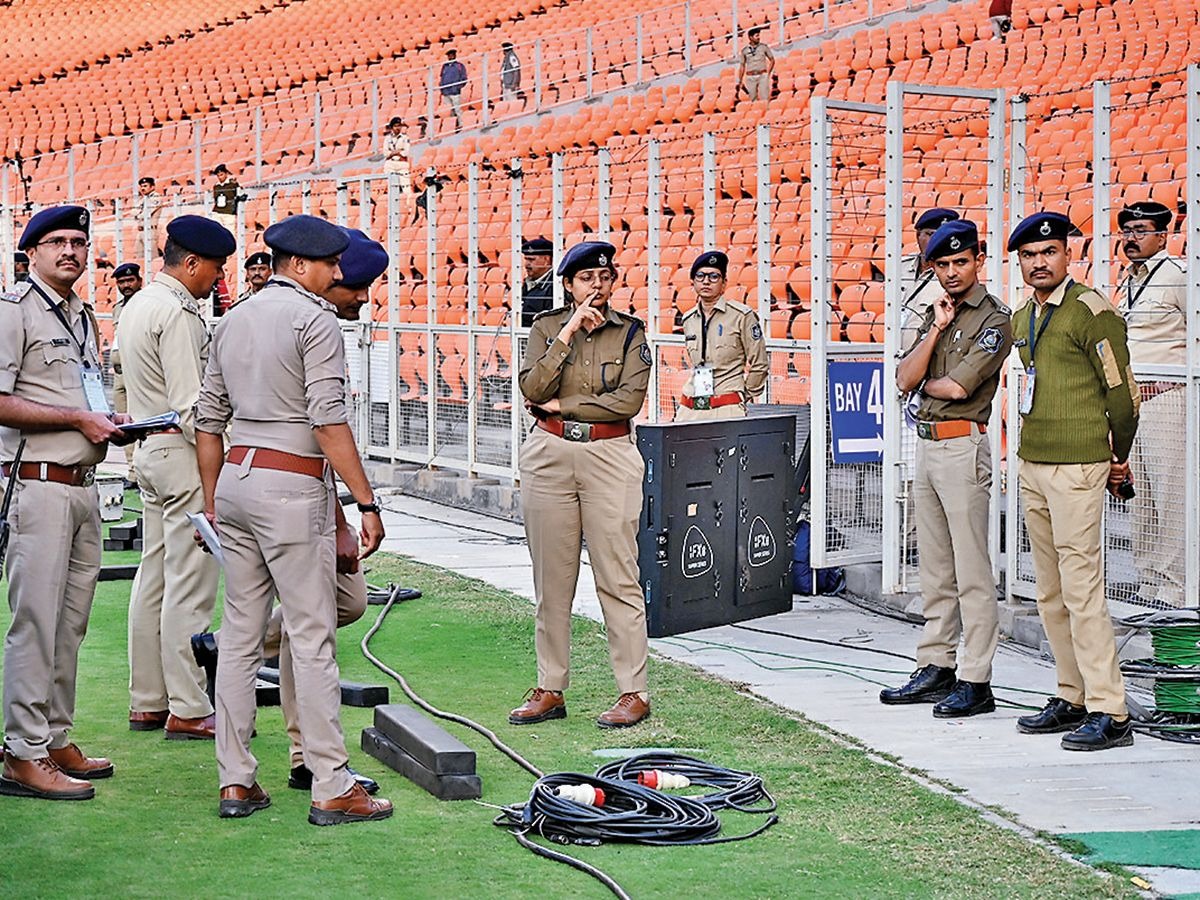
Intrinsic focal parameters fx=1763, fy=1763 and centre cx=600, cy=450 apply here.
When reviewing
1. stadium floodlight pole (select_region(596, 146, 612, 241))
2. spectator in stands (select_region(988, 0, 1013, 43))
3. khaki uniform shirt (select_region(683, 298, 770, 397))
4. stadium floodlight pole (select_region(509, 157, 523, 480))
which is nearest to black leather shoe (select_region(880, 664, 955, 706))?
khaki uniform shirt (select_region(683, 298, 770, 397))

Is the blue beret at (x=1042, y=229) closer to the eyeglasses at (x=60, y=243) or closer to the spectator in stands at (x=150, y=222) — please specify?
the eyeglasses at (x=60, y=243)

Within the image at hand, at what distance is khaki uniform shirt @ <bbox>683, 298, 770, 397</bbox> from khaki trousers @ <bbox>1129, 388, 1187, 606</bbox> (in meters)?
3.20

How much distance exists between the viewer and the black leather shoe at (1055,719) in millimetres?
6859

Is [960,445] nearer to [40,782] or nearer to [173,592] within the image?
[173,592]

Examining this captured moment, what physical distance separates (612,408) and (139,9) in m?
40.4

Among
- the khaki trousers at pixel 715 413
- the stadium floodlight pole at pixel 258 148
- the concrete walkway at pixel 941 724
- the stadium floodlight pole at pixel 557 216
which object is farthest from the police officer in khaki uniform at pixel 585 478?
the stadium floodlight pole at pixel 258 148

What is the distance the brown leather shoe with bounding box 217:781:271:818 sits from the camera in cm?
556

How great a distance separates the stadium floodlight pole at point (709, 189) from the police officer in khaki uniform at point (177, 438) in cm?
489

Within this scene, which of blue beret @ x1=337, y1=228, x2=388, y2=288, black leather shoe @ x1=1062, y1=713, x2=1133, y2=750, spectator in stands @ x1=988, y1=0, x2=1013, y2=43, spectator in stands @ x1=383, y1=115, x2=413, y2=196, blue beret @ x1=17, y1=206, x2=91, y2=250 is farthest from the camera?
spectator in stands @ x1=383, y1=115, x2=413, y2=196

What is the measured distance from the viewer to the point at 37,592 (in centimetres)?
587

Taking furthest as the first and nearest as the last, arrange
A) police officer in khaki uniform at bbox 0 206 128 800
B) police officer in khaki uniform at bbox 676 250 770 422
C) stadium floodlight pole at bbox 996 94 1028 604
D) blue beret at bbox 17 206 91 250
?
police officer in khaki uniform at bbox 676 250 770 422, stadium floodlight pole at bbox 996 94 1028 604, blue beret at bbox 17 206 91 250, police officer in khaki uniform at bbox 0 206 128 800

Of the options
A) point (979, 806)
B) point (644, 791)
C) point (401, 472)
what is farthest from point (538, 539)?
point (401, 472)

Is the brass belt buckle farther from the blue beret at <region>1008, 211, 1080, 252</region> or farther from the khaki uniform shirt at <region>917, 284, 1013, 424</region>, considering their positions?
the blue beret at <region>1008, 211, 1080, 252</region>

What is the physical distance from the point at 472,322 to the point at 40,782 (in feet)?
28.6
